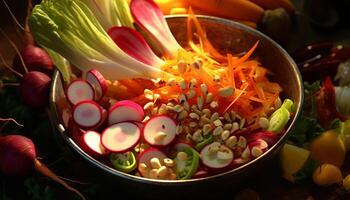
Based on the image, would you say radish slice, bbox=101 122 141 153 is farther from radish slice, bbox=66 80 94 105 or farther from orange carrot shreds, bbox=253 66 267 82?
orange carrot shreds, bbox=253 66 267 82

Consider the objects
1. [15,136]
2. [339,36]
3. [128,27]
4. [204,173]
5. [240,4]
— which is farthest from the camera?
[339,36]

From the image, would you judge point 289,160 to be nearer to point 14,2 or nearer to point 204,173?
point 204,173

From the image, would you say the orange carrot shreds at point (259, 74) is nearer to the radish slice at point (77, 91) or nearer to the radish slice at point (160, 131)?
the radish slice at point (160, 131)

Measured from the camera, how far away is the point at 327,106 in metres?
1.29

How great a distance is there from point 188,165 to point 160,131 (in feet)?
0.29

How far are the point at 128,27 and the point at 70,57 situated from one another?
16 centimetres

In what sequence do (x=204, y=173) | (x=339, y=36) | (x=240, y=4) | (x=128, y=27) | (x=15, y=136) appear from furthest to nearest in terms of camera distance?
→ (x=339, y=36) < (x=240, y=4) < (x=128, y=27) < (x=15, y=136) < (x=204, y=173)

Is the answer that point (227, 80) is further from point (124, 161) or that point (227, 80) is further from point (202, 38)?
point (124, 161)

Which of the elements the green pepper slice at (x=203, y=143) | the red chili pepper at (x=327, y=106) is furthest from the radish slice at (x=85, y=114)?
the red chili pepper at (x=327, y=106)

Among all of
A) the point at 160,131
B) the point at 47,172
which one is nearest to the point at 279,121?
the point at 160,131

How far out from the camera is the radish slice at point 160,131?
1109 millimetres

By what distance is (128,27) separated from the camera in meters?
1.28

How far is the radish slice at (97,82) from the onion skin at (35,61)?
163 millimetres

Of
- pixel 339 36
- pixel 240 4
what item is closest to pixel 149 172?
pixel 240 4
